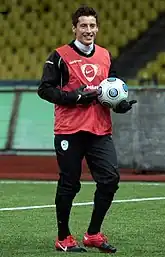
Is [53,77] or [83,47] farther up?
[83,47]

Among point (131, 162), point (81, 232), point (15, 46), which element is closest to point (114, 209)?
point (81, 232)

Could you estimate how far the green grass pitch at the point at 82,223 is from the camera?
663 cm

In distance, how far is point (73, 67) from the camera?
21.5 ft

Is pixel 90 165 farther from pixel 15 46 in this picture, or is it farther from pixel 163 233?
pixel 15 46

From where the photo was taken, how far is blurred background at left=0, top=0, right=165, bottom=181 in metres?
13.3

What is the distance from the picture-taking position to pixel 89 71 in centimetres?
660

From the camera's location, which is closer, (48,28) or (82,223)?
(82,223)

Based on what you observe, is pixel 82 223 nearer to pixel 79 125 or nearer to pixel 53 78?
pixel 79 125

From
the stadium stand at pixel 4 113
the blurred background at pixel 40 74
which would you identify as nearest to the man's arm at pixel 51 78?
the blurred background at pixel 40 74

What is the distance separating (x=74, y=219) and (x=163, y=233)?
134cm

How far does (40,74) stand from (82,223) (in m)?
13.6

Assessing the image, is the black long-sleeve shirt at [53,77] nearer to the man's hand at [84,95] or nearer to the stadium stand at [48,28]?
the man's hand at [84,95]

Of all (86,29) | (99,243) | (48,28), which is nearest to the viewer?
(86,29)

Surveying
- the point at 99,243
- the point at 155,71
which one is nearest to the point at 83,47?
the point at 99,243
